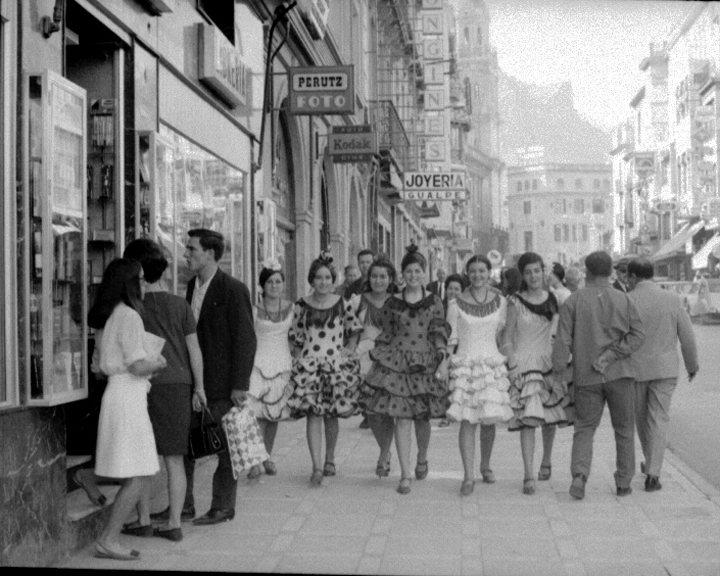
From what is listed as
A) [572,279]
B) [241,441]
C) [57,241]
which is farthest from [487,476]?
[572,279]

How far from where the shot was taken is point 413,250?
10.1m

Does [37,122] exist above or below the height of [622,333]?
above

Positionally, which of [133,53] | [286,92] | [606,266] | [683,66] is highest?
[683,66]

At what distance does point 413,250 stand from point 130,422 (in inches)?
167

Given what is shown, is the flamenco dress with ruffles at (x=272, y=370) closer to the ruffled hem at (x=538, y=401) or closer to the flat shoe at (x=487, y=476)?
the flat shoe at (x=487, y=476)

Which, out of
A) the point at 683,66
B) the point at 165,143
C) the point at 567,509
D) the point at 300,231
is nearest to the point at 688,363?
the point at 567,509

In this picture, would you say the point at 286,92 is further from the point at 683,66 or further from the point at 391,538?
the point at 683,66

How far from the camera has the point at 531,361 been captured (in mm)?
8922

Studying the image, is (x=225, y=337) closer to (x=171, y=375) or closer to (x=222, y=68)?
(x=171, y=375)

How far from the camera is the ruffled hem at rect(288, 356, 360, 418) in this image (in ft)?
30.2

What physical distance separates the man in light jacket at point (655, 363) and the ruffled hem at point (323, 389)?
2.14 metres

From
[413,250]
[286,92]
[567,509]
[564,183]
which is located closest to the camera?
[567,509]

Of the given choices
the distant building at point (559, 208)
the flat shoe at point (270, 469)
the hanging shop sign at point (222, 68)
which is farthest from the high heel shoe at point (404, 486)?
the distant building at point (559, 208)

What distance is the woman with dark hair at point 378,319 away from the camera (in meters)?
9.42
